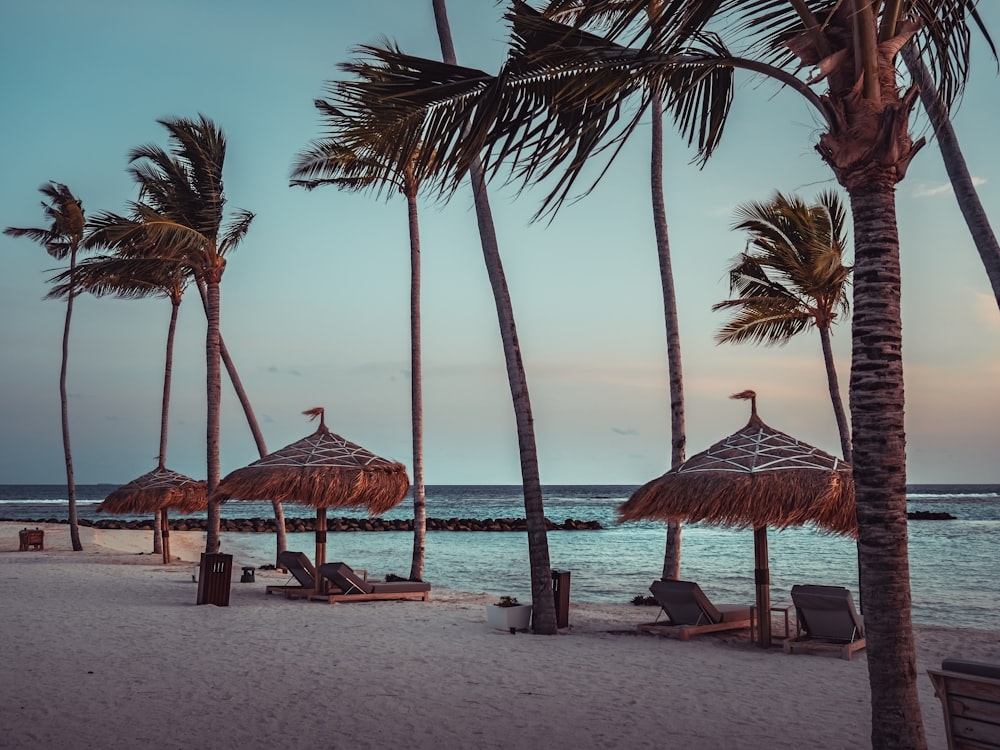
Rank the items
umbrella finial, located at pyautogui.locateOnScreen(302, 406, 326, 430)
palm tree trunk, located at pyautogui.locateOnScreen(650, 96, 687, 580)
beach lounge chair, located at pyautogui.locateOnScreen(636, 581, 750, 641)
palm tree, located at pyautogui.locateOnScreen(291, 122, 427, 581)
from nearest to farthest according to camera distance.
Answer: beach lounge chair, located at pyautogui.locateOnScreen(636, 581, 750, 641)
palm tree trunk, located at pyautogui.locateOnScreen(650, 96, 687, 580)
umbrella finial, located at pyautogui.locateOnScreen(302, 406, 326, 430)
palm tree, located at pyautogui.locateOnScreen(291, 122, 427, 581)

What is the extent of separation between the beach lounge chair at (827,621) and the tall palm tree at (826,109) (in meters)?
Result: 4.34

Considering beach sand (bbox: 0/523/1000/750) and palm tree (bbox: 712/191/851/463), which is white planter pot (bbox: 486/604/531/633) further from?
palm tree (bbox: 712/191/851/463)

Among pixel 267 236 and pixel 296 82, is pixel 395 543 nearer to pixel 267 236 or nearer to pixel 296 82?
pixel 267 236

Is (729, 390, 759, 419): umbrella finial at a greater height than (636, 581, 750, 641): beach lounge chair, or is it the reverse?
(729, 390, 759, 419): umbrella finial

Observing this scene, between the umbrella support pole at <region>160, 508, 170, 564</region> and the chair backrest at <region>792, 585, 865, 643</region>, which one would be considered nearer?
the chair backrest at <region>792, 585, 865, 643</region>

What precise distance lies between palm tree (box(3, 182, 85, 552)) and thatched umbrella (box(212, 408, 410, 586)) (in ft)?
35.0

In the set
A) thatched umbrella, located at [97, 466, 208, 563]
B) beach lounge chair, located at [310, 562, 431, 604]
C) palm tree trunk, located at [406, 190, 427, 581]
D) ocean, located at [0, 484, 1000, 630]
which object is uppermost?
palm tree trunk, located at [406, 190, 427, 581]

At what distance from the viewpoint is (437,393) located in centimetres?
2648

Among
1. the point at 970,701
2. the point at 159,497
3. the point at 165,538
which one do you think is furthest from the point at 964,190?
the point at 165,538

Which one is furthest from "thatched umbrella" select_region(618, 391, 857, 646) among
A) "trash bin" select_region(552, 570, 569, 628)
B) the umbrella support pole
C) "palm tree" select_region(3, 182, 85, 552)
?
"palm tree" select_region(3, 182, 85, 552)

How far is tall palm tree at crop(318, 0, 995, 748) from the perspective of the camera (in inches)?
159

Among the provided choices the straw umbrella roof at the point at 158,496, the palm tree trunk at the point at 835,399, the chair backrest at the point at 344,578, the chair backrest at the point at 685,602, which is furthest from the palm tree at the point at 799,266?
the straw umbrella roof at the point at 158,496

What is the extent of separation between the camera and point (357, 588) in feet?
40.8

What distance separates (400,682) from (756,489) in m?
4.03
